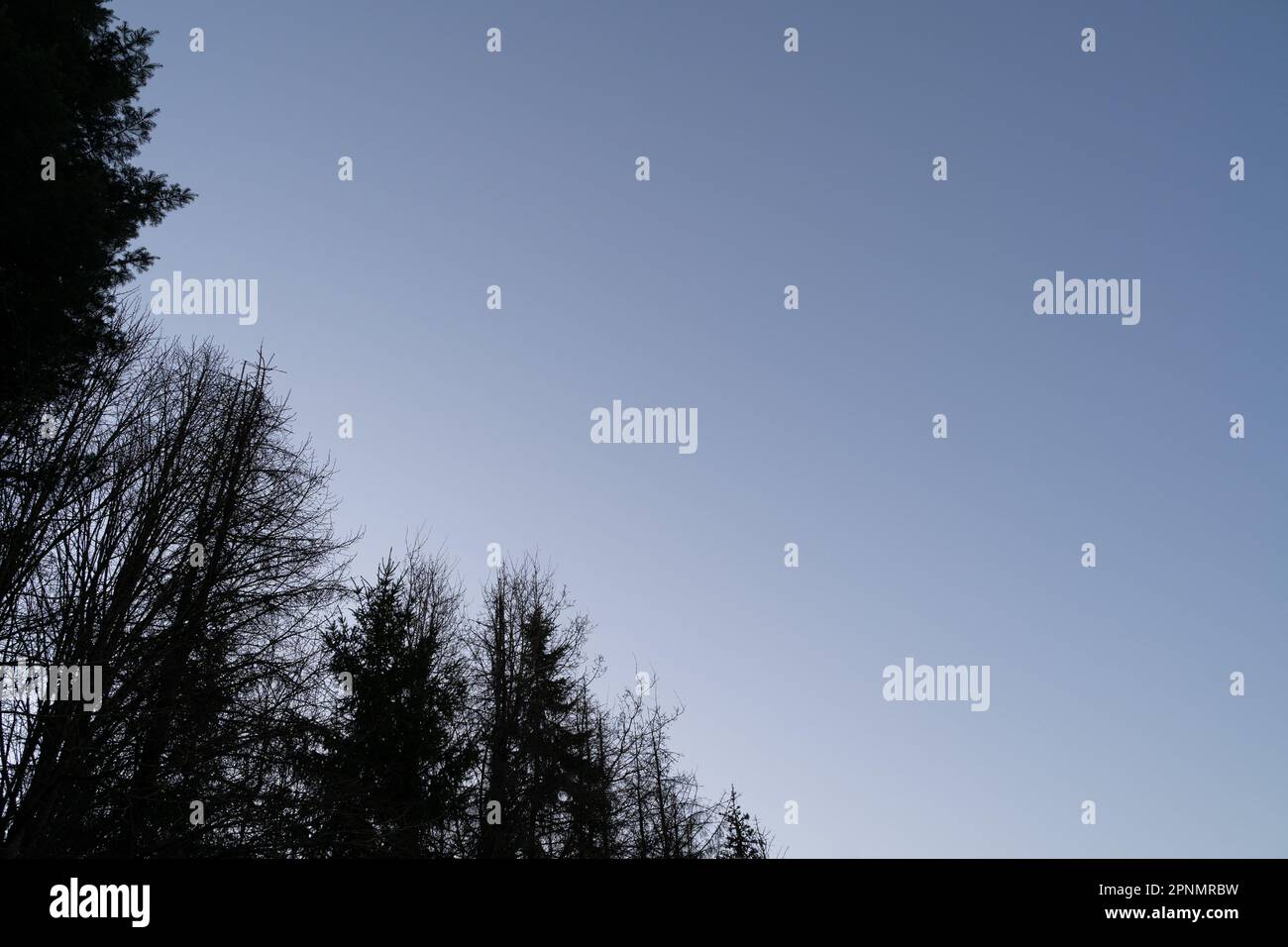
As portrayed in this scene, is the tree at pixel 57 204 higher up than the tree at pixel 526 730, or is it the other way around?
the tree at pixel 57 204

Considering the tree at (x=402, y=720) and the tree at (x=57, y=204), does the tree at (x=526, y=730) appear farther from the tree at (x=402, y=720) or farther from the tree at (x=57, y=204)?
the tree at (x=57, y=204)

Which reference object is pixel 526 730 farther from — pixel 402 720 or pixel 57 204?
pixel 57 204

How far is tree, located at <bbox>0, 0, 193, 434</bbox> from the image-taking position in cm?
1259

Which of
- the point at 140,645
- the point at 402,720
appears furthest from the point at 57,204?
the point at 402,720

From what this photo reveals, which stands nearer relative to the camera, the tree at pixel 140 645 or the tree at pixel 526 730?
the tree at pixel 140 645

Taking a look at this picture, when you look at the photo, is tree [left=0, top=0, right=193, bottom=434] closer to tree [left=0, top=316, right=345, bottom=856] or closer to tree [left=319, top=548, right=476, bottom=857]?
tree [left=0, top=316, right=345, bottom=856]

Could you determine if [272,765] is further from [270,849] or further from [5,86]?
[5,86]

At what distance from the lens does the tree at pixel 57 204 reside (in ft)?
41.3

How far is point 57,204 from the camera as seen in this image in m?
13.3

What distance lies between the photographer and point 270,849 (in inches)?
495

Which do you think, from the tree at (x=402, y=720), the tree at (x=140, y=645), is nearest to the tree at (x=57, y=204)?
the tree at (x=140, y=645)

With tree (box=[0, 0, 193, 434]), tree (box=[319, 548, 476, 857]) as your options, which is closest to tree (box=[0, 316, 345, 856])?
tree (box=[0, 0, 193, 434])
